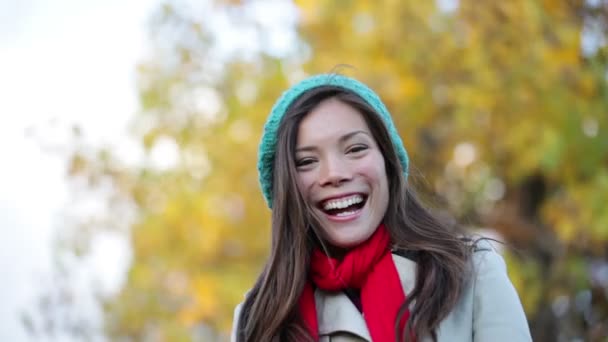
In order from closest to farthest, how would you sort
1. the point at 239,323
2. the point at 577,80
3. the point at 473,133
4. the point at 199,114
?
1. the point at 239,323
2. the point at 577,80
3. the point at 473,133
4. the point at 199,114

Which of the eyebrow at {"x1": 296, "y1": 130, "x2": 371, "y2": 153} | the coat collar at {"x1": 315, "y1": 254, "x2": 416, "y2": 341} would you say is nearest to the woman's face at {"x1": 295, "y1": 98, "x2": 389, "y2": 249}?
the eyebrow at {"x1": 296, "y1": 130, "x2": 371, "y2": 153}

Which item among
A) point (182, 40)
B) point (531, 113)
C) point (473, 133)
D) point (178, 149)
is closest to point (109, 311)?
point (178, 149)

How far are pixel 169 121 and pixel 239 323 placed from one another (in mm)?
5102

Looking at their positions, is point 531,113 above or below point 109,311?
above

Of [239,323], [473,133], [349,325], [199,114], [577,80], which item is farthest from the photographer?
[199,114]

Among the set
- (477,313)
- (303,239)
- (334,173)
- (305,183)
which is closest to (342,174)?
(334,173)

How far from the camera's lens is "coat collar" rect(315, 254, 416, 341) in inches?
98.3

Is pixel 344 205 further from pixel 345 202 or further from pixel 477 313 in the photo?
pixel 477 313

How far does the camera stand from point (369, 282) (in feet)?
8.22

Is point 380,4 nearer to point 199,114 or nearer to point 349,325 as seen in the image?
point 199,114

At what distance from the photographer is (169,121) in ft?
24.9

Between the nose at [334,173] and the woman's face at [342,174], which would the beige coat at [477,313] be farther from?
the nose at [334,173]

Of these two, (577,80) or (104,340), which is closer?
(577,80)

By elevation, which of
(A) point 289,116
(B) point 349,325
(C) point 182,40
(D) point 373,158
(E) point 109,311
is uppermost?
(C) point 182,40
